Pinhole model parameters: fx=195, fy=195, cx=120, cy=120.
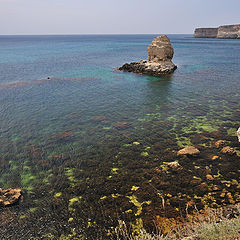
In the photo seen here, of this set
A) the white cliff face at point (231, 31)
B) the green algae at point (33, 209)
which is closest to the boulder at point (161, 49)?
the green algae at point (33, 209)

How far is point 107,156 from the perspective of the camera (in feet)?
52.6

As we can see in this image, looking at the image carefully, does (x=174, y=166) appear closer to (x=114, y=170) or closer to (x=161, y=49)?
(x=114, y=170)

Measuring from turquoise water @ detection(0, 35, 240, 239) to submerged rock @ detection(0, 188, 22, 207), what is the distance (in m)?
0.41

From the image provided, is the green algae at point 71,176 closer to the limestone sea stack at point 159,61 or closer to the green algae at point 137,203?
the green algae at point 137,203

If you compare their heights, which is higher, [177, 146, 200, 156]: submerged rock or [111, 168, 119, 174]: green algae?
[177, 146, 200, 156]: submerged rock

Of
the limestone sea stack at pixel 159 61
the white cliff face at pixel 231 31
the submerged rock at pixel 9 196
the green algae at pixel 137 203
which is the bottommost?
the green algae at pixel 137 203

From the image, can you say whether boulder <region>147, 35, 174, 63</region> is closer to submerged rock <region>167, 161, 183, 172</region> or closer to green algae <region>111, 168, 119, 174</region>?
submerged rock <region>167, 161, 183, 172</region>

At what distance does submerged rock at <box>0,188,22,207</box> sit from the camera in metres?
11.1

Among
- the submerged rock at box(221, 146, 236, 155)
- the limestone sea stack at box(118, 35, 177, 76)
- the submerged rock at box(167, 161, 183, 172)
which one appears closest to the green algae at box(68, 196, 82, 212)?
the submerged rock at box(167, 161, 183, 172)

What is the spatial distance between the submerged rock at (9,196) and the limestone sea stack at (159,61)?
41.7 metres

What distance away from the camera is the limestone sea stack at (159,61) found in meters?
48.7

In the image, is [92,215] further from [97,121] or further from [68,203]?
[97,121]

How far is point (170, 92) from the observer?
34.1m

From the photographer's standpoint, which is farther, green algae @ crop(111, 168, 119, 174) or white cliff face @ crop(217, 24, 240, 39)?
white cliff face @ crop(217, 24, 240, 39)
